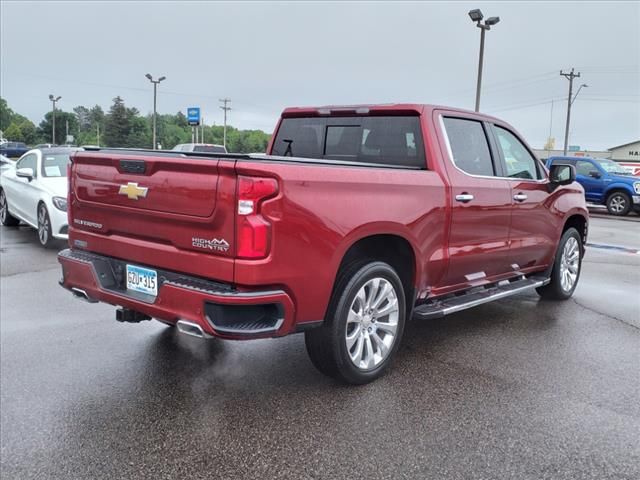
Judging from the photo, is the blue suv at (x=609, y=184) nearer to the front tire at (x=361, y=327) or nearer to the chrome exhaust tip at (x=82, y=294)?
the front tire at (x=361, y=327)

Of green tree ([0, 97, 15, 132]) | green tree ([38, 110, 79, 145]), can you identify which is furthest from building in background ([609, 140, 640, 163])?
green tree ([0, 97, 15, 132])

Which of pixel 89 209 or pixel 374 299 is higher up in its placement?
pixel 89 209

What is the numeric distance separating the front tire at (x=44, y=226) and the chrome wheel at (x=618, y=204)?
16.3 m

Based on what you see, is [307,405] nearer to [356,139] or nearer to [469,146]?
[356,139]

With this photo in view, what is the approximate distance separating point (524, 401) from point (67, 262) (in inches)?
126

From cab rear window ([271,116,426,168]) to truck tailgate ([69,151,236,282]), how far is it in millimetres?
1804

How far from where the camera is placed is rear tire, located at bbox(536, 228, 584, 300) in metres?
6.34

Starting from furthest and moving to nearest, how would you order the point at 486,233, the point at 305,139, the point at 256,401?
1. the point at 305,139
2. the point at 486,233
3. the point at 256,401

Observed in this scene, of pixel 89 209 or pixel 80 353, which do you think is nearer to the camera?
pixel 89 209

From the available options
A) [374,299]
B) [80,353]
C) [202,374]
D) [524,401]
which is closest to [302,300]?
[374,299]

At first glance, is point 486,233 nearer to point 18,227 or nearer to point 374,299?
point 374,299

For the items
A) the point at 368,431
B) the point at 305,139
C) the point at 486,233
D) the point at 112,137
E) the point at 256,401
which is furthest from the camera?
the point at 112,137

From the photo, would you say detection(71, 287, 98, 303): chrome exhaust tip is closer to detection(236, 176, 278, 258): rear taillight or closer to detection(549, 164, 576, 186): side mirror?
detection(236, 176, 278, 258): rear taillight

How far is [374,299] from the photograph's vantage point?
13.0 ft
